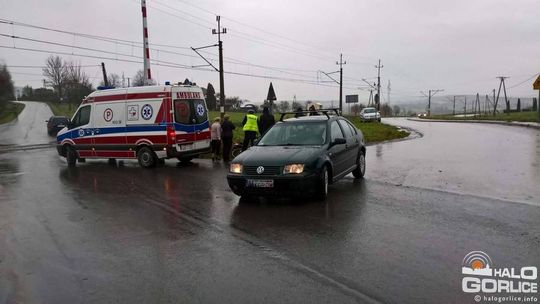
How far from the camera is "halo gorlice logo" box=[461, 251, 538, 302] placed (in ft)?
13.9

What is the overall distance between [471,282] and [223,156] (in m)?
12.0

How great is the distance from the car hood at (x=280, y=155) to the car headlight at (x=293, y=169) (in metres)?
0.06

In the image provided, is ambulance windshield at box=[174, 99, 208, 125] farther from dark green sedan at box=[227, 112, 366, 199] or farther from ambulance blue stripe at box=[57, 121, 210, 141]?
dark green sedan at box=[227, 112, 366, 199]

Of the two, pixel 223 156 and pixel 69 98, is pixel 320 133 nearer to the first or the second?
pixel 223 156

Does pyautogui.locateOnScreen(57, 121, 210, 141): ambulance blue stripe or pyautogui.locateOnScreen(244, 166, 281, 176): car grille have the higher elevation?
pyautogui.locateOnScreen(57, 121, 210, 141): ambulance blue stripe

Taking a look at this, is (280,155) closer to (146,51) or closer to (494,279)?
(494,279)

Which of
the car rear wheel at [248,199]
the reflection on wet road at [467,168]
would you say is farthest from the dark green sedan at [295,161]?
the reflection on wet road at [467,168]

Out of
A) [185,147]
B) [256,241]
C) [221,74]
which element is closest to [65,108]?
[221,74]

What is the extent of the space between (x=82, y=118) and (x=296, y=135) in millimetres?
9296

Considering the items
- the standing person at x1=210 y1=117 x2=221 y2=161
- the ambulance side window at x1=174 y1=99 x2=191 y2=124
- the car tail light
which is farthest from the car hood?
the standing person at x1=210 y1=117 x2=221 y2=161

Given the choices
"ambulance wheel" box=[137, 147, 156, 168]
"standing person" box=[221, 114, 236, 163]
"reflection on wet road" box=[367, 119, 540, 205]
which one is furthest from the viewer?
"standing person" box=[221, 114, 236, 163]

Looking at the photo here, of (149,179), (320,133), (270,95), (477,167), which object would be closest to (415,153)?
(477,167)

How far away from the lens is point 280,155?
26.9 feet

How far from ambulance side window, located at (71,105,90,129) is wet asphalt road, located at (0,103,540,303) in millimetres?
5034
